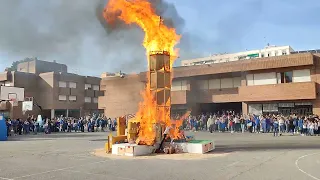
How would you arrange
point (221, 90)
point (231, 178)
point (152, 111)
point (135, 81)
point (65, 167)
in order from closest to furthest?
point (231, 178)
point (65, 167)
point (152, 111)
point (221, 90)
point (135, 81)

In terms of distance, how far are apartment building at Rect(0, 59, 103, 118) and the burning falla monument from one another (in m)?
38.7

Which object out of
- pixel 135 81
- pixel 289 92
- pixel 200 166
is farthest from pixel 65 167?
pixel 135 81

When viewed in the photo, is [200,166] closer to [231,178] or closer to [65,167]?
[231,178]

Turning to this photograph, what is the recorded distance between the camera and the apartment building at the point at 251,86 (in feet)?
95.5

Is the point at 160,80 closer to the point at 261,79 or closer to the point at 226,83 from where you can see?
the point at 261,79

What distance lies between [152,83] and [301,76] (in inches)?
812

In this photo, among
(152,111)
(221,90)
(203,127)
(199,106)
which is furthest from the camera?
(199,106)

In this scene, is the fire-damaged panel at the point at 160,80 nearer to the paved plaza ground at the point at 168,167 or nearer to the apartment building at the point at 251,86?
the paved plaza ground at the point at 168,167

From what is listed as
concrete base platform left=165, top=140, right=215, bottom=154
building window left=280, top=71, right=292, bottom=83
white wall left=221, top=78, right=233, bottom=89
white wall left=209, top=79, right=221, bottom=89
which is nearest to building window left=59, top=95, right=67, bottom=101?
white wall left=209, top=79, right=221, bottom=89

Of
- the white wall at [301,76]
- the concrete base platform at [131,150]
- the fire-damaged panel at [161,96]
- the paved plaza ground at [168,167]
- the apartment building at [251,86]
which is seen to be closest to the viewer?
the paved plaza ground at [168,167]

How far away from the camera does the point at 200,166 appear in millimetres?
10070

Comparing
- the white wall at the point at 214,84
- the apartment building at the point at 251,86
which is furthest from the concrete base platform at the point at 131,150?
the white wall at the point at 214,84

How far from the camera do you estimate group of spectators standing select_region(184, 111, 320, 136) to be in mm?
23219

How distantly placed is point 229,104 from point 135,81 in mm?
12791
